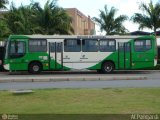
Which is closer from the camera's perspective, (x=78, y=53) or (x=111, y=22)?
(x=78, y=53)

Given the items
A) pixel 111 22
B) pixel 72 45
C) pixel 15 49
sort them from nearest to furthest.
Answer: pixel 15 49, pixel 72 45, pixel 111 22

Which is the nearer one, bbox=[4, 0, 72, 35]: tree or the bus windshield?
the bus windshield

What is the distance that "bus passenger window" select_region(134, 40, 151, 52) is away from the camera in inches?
1194

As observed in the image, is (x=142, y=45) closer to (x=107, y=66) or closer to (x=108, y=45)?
(x=108, y=45)

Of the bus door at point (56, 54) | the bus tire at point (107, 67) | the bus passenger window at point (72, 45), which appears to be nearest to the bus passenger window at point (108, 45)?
the bus tire at point (107, 67)

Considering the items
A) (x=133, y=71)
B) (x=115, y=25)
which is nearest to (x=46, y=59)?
(x=133, y=71)

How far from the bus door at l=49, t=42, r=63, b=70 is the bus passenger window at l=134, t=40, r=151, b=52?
5510mm

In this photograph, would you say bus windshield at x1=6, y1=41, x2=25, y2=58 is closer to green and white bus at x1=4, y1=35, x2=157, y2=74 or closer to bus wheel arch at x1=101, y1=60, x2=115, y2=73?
green and white bus at x1=4, y1=35, x2=157, y2=74

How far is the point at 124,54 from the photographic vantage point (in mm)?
30188

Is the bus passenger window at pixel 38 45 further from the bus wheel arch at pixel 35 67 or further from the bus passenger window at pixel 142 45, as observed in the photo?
the bus passenger window at pixel 142 45

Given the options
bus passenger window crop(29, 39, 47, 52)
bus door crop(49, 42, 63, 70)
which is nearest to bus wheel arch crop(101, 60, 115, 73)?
bus door crop(49, 42, 63, 70)

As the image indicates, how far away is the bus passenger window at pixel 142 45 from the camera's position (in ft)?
99.5

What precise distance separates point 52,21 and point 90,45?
1608 cm

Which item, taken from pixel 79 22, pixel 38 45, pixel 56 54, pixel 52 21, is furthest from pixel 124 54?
pixel 79 22
